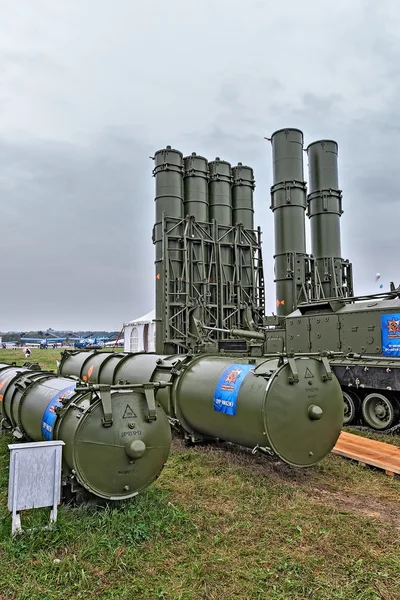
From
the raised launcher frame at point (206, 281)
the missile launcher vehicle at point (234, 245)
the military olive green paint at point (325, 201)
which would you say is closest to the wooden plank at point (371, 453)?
the missile launcher vehicle at point (234, 245)

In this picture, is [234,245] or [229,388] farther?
[234,245]

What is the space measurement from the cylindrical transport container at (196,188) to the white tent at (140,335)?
31.6ft

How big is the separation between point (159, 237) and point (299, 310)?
7.91 meters

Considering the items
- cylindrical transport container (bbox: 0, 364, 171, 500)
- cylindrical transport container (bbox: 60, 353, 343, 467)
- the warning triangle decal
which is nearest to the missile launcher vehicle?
cylindrical transport container (bbox: 60, 353, 343, 467)

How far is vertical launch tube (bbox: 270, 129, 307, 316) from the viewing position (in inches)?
708

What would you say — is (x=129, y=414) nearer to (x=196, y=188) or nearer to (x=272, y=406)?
(x=272, y=406)

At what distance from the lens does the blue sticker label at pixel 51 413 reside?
543 cm

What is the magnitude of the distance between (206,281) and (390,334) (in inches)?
384

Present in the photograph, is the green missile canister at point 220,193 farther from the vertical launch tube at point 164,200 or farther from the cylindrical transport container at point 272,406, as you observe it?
the cylindrical transport container at point 272,406

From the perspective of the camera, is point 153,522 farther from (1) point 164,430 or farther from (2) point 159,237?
(2) point 159,237

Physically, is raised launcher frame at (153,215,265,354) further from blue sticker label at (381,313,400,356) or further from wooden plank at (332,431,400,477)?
wooden plank at (332,431,400,477)

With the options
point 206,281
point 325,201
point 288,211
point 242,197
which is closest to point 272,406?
point 206,281

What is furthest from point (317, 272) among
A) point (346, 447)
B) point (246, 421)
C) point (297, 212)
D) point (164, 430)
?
point (164, 430)

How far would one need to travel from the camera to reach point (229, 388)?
268 inches
